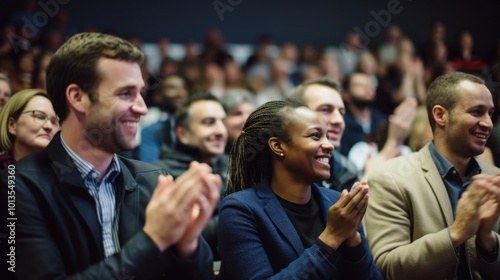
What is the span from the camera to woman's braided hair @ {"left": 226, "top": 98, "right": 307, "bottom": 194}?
6.42ft

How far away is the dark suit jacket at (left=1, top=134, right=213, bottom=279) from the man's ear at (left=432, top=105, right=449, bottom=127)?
1.25 m

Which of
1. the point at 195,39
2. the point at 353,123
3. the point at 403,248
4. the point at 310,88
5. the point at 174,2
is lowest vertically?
the point at 403,248

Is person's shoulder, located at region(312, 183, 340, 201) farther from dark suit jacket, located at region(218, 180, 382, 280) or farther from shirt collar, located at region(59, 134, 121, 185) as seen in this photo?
shirt collar, located at region(59, 134, 121, 185)

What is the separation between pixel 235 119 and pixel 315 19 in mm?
4130

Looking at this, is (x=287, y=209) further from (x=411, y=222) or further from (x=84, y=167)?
(x=84, y=167)

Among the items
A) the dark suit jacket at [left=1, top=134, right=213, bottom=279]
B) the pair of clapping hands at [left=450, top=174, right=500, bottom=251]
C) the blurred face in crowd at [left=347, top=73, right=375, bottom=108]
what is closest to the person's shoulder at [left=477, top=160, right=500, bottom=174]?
the pair of clapping hands at [left=450, top=174, right=500, bottom=251]

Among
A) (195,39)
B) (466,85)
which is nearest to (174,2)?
(195,39)

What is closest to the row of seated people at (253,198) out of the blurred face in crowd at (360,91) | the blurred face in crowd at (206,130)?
the blurred face in crowd at (206,130)

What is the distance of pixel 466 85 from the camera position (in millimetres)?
2236

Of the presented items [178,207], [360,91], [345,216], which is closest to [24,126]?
[178,207]

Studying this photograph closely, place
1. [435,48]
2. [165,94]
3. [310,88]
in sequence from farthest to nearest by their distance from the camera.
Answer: [435,48] → [165,94] → [310,88]

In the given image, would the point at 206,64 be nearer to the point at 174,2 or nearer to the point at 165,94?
the point at 165,94

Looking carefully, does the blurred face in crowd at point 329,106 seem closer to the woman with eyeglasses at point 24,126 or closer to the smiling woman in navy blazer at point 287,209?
the smiling woman in navy blazer at point 287,209

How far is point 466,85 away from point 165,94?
247 cm
